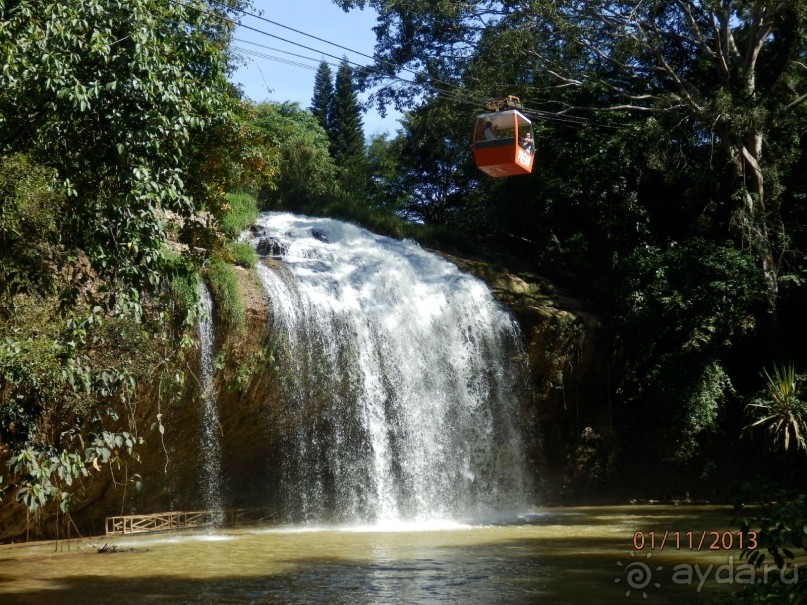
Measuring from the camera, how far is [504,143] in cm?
1299

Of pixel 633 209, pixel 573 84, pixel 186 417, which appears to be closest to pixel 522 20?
pixel 573 84

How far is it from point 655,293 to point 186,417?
1100cm

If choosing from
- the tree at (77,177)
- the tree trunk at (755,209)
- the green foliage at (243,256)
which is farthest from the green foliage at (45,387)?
the tree trunk at (755,209)

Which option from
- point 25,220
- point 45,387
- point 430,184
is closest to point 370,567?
point 45,387

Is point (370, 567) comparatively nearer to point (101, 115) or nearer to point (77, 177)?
point (77, 177)

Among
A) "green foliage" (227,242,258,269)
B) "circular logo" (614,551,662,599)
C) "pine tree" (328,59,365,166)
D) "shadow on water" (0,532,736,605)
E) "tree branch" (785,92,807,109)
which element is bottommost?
"circular logo" (614,551,662,599)

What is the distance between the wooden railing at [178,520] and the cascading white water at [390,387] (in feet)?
2.46

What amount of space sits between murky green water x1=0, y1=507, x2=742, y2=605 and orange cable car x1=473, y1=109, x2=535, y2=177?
5852 millimetres

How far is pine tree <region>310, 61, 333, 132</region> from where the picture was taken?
159ft

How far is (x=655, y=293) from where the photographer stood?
63.0 ft

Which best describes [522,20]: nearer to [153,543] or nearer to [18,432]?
[153,543]
